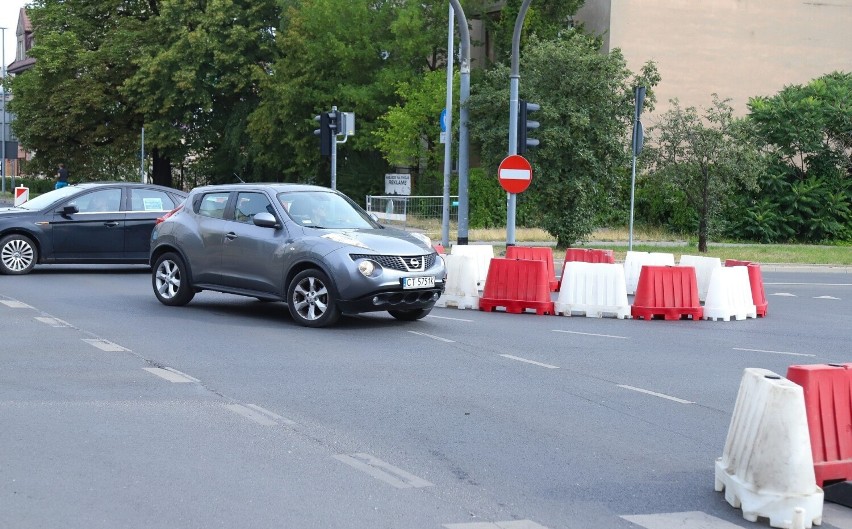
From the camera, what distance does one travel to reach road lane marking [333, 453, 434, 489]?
629 cm

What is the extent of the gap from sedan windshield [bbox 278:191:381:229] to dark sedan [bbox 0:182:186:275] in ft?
21.8

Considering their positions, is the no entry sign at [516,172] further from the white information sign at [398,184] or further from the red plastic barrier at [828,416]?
the white information sign at [398,184]

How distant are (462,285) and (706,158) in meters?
15.1

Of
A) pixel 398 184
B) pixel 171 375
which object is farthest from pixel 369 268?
pixel 398 184

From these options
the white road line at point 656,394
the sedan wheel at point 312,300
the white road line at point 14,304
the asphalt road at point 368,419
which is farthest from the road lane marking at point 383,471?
the white road line at point 14,304

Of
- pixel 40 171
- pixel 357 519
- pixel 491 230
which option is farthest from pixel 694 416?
pixel 40 171

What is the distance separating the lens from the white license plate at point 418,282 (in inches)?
517

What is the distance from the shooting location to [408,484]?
6.28m

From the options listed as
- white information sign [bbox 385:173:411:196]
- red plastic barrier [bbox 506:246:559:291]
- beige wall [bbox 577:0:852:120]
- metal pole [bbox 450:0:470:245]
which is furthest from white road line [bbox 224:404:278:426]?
white information sign [bbox 385:173:411:196]

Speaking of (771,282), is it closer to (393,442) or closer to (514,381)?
(514,381)

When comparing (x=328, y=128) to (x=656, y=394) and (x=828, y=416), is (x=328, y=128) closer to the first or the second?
(x=656, y=394)

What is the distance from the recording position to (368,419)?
802cm

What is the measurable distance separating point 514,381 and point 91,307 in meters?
7.22

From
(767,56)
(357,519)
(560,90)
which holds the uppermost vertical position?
(767,56)
